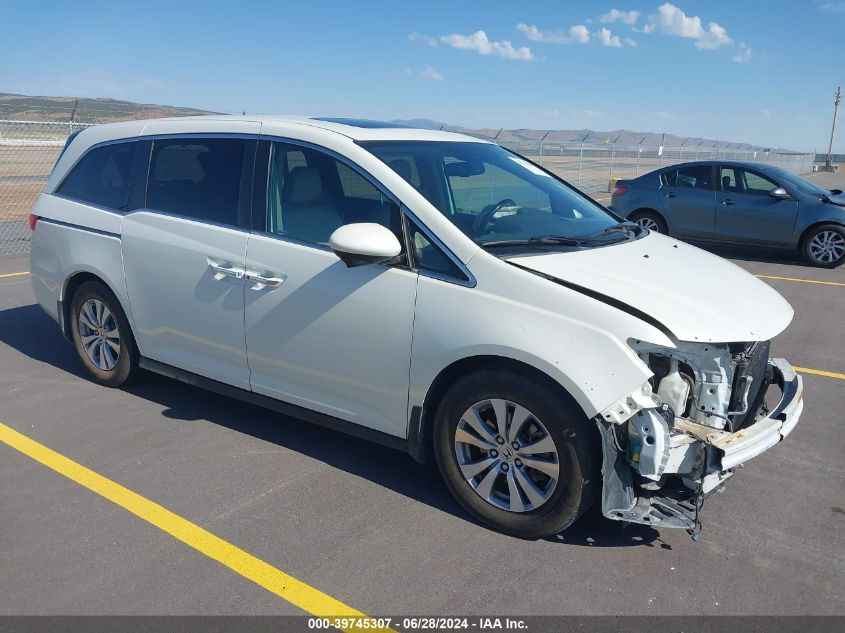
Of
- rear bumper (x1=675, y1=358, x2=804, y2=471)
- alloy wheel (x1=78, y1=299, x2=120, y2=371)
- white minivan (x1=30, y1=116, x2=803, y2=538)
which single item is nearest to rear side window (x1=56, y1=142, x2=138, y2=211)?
white minivan (x1=30, y1=116, x2=803, y2=538)

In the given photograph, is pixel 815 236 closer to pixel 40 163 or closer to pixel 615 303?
pixel 615 303

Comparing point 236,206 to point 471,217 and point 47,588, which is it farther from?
point 47,588

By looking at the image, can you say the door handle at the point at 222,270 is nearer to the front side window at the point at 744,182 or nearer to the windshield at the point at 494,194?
the windshield at the point at 494,194

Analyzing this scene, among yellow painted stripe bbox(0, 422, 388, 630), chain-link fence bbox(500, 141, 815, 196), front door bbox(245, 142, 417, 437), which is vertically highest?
chain-link fence bbox(500, 141, 815, 196)

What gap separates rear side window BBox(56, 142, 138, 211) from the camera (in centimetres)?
497

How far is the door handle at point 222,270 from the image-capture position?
4.13 metres

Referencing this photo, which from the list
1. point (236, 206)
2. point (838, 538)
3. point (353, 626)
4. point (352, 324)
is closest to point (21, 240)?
point (236, 206)

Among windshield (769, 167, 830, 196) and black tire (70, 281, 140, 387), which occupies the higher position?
windshield (769, 167, 830, 196)

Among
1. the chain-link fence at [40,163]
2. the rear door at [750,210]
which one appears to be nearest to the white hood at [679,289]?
the rear door at [750,210]

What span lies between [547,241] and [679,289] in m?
0.68

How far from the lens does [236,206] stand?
14.0 ft

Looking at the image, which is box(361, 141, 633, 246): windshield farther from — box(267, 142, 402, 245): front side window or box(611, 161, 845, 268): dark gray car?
box(611, 161, 845, 268): dark gray car

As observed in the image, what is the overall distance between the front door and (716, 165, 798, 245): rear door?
8869mm

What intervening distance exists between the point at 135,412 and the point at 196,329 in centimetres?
91
